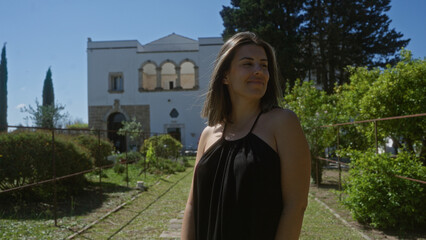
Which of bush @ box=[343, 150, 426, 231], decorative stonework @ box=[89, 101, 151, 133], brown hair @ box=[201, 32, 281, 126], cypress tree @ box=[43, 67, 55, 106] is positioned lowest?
bush @ box=[343, 150, 426, 231]

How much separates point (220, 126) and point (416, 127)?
20.3 ft

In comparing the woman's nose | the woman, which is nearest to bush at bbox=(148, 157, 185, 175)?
the woman

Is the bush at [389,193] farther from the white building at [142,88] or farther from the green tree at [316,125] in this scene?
the white building at [142,88]

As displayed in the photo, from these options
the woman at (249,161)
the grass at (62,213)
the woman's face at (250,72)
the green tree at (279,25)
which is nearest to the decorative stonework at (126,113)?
the green tree at (279,25)

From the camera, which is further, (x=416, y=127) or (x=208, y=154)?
(x=416, y=127)

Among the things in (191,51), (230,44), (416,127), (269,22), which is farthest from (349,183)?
(191,51)

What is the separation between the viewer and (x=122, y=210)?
7.03 metres

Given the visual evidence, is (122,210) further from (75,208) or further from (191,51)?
(191,51)

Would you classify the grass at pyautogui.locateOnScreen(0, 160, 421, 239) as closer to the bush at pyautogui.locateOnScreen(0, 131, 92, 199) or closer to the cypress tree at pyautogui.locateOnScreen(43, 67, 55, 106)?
the bush at pyautogui.locateOnScreen(0, 131, 92, 199)

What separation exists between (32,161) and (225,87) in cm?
627

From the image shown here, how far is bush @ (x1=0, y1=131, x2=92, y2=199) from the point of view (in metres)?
6.71

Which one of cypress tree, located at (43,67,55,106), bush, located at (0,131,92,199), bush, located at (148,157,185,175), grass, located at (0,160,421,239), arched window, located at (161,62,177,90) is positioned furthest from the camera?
arched window, located at (161,62,177,90)

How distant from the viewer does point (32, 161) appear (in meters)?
6.94

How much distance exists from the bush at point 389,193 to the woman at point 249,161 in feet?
13.2
